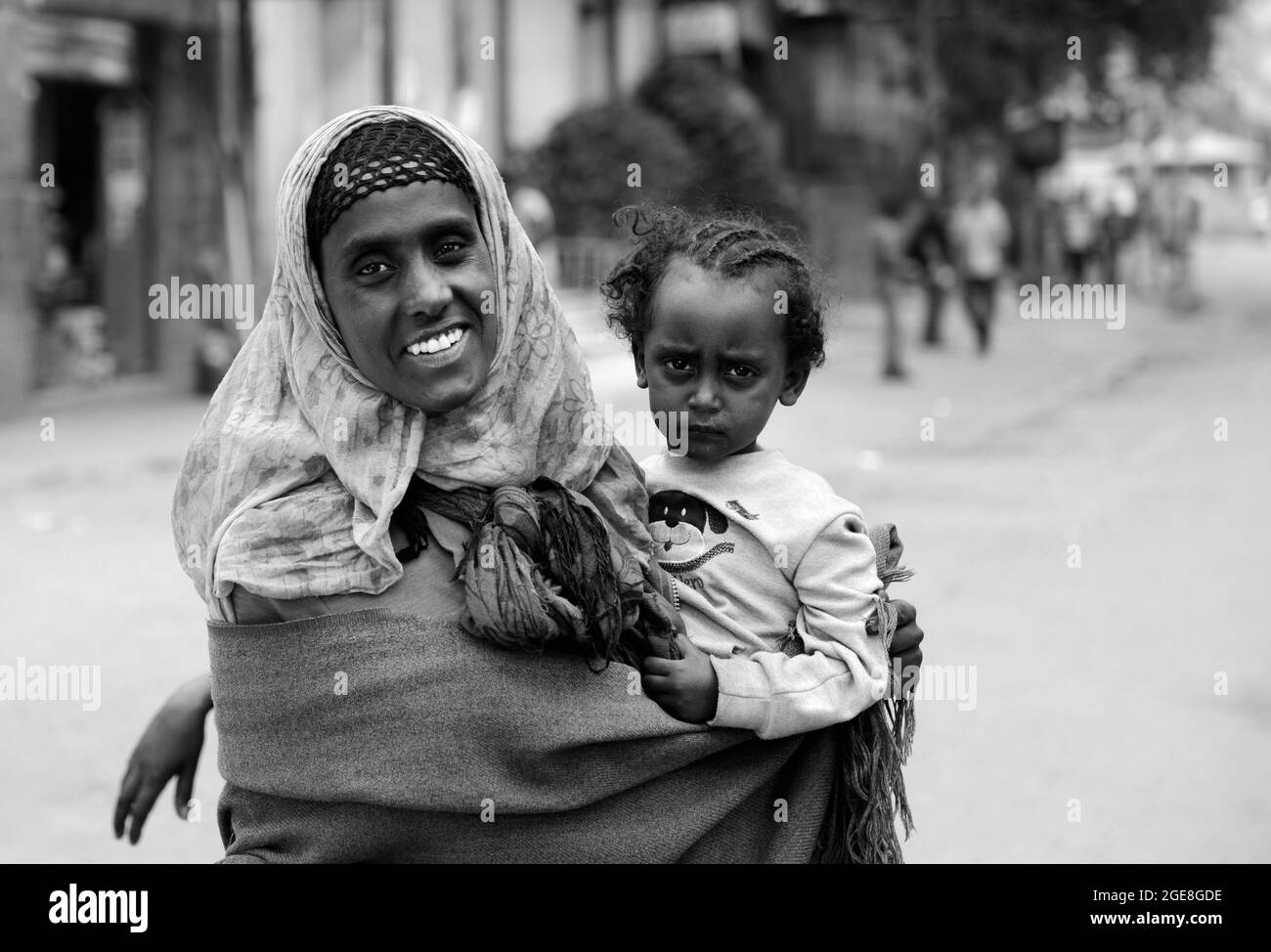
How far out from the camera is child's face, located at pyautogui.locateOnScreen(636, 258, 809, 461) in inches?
85.9

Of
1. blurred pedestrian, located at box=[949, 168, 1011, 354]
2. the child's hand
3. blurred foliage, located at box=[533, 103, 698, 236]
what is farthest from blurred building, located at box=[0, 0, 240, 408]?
the child's hand

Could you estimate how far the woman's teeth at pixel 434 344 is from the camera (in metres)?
2.01

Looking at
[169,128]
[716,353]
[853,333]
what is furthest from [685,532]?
[853,333]

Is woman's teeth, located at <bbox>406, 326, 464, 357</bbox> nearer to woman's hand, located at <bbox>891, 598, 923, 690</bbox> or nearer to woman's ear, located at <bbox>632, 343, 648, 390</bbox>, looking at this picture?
woman's ear, located at <bbox>632, 343, 648, 390</bbox>

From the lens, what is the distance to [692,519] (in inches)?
87.3

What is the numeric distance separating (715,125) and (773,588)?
22.4 metres

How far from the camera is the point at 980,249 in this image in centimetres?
1861

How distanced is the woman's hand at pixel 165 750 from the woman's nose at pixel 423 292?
0.81m

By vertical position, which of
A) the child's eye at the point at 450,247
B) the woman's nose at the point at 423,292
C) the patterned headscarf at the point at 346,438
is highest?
the child's eye at the point at 450,247

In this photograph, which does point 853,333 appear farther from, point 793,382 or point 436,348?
point 436,348

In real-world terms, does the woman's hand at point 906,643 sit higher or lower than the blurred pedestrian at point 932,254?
lower

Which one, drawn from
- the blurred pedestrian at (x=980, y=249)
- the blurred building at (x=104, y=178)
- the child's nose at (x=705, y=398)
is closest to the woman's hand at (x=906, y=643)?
the child's nose at (x=705, y=398)

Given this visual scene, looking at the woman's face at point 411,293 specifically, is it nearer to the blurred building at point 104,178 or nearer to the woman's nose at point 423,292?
the woman's nose at point 423,292
